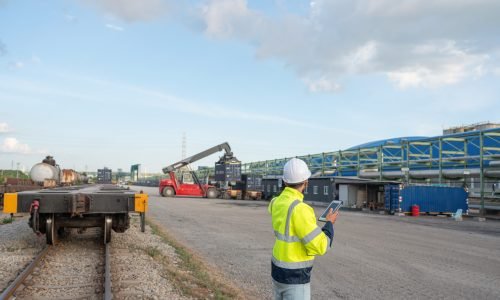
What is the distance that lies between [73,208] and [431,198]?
87.4 feet

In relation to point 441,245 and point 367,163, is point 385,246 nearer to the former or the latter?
point 441,245

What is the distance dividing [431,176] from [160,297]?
108 ft

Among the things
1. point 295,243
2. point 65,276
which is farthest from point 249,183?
point 295,243

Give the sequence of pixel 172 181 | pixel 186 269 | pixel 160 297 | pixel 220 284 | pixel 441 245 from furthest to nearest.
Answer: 1. pixel 172 181
2. pixel 441 245
3. pixel 186 269
4. pixel 220 284
5. pixel 160 297

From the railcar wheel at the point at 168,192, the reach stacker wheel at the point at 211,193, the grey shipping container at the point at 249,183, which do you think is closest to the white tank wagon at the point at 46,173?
the railcar wheel at the point at 168,192

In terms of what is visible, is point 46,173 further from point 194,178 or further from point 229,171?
point 229,171

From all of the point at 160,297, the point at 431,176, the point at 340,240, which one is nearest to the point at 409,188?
the point at 431,176

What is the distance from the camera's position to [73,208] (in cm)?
872

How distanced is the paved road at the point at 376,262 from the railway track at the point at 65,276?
97.0 inches

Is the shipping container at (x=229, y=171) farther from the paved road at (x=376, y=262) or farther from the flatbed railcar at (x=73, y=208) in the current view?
the flatbed railcar at (x=73, y=208)

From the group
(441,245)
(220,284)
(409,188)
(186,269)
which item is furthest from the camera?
(409,188)

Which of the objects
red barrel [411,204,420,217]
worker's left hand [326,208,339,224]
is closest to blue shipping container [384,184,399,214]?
red barrel [411,204,420,217]

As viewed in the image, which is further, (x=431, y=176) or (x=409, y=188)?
(x=431, y=176)

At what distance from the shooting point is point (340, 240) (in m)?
14.2
